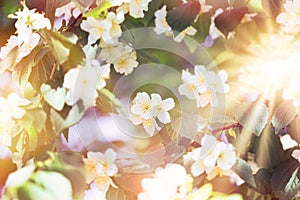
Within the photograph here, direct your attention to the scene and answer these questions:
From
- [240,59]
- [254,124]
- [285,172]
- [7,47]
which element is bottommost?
[285,172]

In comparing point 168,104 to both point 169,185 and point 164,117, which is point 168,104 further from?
point 169,185

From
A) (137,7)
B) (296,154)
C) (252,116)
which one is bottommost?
(296,154)

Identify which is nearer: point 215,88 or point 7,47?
point 215,88

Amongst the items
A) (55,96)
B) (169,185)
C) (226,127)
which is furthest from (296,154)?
(55,96)

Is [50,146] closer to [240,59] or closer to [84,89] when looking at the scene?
[84,89]

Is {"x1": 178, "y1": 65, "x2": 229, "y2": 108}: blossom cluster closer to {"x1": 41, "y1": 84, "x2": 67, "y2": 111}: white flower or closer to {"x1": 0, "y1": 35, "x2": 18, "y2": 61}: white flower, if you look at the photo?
Result: {"x1": 41, "y1": 84, "x2": 67, "y2": 111}: white flower

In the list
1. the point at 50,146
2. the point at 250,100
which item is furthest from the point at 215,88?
the point at 50,146

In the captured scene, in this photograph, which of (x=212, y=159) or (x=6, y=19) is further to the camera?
(x=6, y=19)
